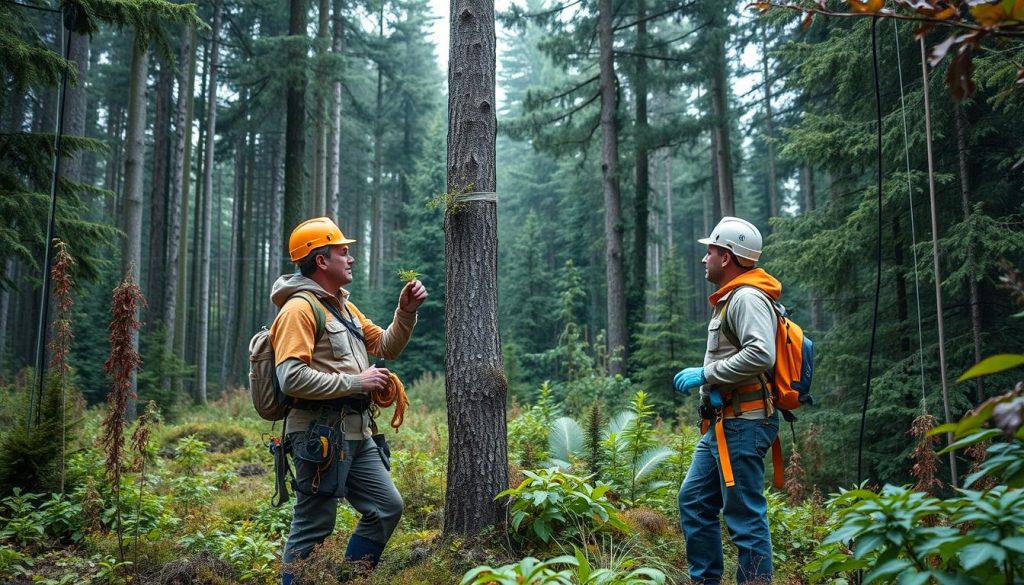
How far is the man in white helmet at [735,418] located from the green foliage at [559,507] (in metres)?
0.58

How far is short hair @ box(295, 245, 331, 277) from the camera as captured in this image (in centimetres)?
463

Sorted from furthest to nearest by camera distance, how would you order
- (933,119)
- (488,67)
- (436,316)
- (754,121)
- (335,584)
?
(436,316)
(754,121)
(933,119)
(488,67)
(335,584)

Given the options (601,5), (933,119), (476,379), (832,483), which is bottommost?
(832,483)

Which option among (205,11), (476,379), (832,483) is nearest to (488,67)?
(476,379)

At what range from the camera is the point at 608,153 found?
17906 millimetres

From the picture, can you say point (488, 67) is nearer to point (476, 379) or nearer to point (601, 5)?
point (476, 379)

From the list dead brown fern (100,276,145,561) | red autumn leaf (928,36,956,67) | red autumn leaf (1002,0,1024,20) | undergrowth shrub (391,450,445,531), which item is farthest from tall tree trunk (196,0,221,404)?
red autumn leaf (1002,0,1024,20)

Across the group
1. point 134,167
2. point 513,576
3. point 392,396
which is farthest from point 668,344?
point 513,576

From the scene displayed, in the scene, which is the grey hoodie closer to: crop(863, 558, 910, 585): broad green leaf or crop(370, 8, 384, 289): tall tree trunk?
crop(863, 558, 910, 585): broad green leaf

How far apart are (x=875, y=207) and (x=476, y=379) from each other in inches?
306

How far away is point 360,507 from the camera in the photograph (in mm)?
4504

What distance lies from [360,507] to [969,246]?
797 centimetres

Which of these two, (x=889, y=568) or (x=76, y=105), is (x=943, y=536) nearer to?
(x=889, y=568)

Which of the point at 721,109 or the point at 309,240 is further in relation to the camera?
the point at 721,109
